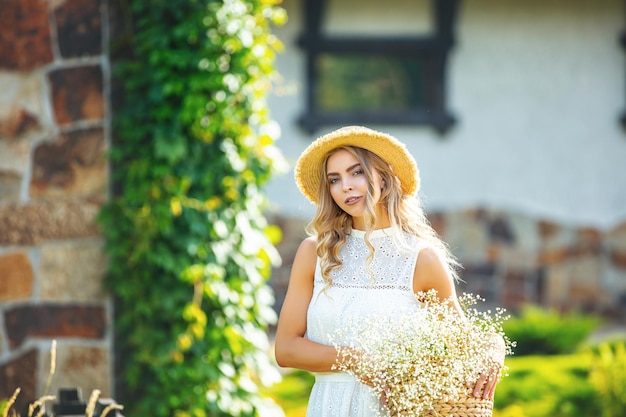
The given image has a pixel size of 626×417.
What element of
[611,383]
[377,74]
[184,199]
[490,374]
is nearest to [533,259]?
[377,74]

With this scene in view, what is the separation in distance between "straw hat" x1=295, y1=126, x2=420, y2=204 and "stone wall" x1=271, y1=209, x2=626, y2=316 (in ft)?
16.7

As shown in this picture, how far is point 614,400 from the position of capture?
5762 mm

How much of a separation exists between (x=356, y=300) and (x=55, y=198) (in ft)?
7.42

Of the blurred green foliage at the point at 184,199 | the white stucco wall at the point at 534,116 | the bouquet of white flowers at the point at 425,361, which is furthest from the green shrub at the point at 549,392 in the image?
the bouquet of white flowers at the point at 425,361

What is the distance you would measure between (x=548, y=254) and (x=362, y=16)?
2.51 metres

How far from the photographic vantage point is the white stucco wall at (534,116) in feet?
28.3

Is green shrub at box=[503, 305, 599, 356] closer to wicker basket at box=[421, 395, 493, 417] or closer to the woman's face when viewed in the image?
the woman's face

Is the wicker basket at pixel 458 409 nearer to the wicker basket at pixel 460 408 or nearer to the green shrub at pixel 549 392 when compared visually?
the wicker basket at pixel 460 408

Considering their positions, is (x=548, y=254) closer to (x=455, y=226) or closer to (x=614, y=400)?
(x=455, y=226)

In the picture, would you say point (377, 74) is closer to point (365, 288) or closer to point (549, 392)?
point (549, 392)

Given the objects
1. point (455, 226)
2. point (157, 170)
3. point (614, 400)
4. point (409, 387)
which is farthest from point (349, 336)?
point (455, 226)

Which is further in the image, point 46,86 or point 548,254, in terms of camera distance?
point 548,254

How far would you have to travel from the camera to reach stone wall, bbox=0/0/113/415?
483 cm

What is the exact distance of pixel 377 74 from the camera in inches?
339
